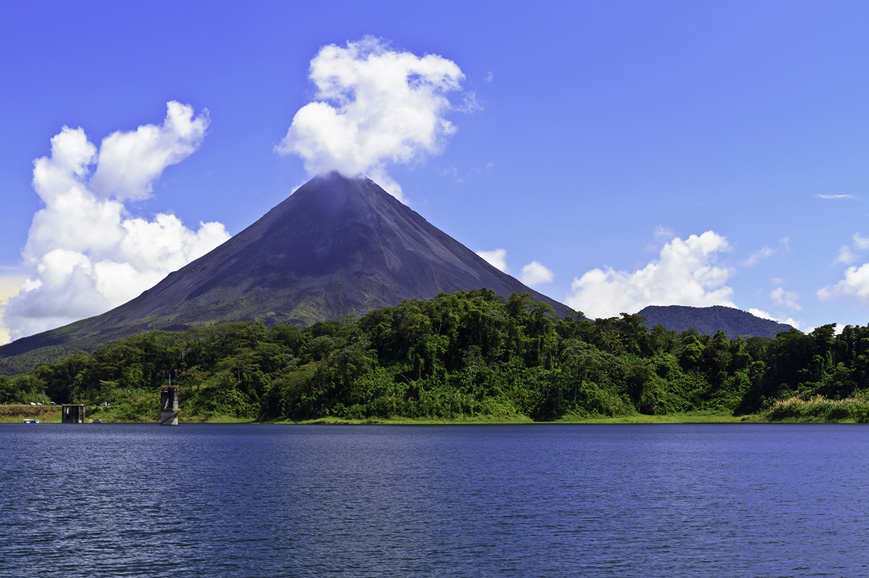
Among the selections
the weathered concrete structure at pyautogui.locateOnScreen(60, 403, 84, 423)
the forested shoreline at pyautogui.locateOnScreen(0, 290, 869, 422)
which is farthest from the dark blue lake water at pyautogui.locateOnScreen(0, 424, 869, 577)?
the weathered concrete structure at pyautogui.locateOnScreen(60, 403, 84, 423)

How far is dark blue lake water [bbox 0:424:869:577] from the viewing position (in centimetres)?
2992

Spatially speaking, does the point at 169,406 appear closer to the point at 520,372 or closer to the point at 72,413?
the point at 72,413

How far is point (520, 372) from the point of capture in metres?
162

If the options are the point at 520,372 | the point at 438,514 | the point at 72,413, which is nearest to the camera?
the point at 438,514

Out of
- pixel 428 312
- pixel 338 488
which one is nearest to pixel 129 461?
pixel 338 488

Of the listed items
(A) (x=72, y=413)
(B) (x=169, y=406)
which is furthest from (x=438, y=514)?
(A) (x=72, y=413)

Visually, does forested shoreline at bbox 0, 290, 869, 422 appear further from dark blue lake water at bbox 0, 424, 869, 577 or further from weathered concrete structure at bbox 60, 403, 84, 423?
dark blue lake water at bbox 0, 424, 869, 577

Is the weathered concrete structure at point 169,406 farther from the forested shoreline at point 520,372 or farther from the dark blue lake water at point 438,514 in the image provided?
the dark blue lake water at point 438,514

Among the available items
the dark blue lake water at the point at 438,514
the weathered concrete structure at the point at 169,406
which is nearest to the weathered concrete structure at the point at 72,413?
the weathered concrete structure at the point at 169,406

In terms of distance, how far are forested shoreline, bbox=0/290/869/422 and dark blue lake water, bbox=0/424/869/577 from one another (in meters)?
74.8

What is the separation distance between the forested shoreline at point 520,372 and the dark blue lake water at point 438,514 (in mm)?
74816

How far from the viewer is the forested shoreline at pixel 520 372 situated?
15100cm

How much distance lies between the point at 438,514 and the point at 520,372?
122m

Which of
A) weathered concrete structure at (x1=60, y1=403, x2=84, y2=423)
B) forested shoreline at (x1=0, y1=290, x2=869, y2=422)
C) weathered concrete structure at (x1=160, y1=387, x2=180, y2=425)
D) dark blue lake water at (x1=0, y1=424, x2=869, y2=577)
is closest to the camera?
dark blue lake water at (x1=0, y1=424, x2=869, y2=577)
